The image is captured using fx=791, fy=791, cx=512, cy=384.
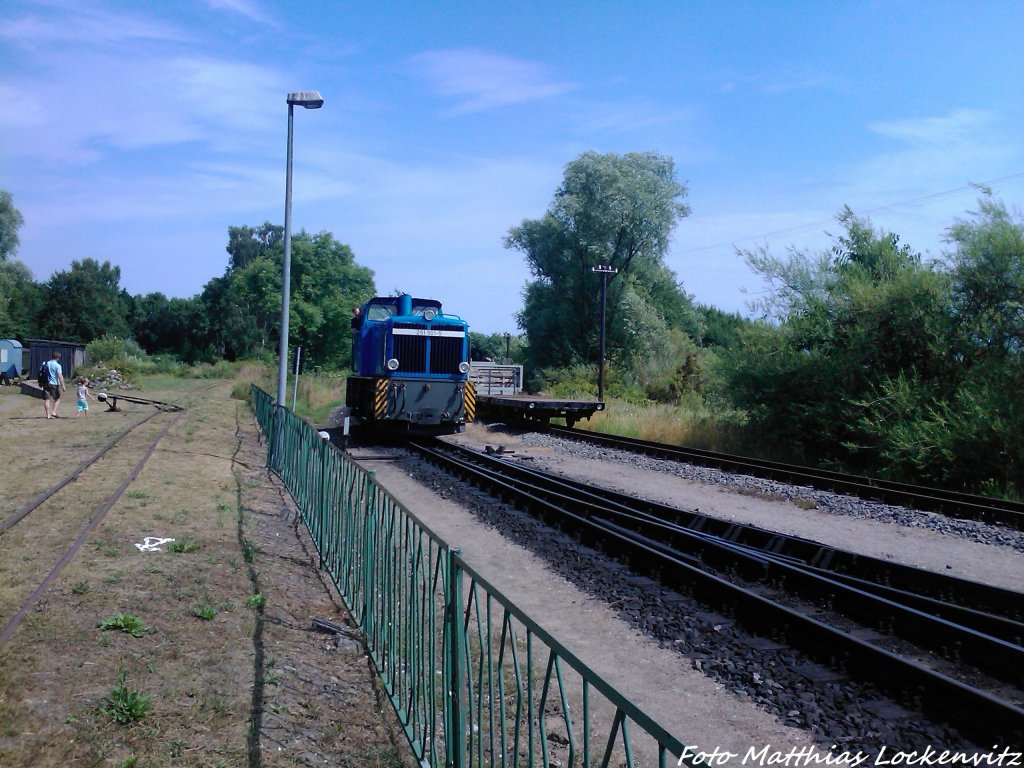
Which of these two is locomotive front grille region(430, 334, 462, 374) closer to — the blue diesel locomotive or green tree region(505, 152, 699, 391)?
the blue diesel locomotive

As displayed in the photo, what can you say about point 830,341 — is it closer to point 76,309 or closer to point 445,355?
point 445,355

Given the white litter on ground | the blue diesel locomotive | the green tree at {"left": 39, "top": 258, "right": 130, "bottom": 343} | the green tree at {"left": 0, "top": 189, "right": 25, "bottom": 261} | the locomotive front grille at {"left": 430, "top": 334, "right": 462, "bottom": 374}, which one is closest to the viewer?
the white litter on ground

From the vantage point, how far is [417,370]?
18.5 metres

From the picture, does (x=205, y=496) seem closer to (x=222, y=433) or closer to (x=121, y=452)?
(x=121, y=452)

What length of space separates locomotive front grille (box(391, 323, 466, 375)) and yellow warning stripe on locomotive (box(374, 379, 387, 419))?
2.13ft

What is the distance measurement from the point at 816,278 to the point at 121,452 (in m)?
16.7

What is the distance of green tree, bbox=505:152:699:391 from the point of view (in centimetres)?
4150

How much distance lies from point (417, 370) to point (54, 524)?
10574 mm

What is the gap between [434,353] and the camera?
61.0ft

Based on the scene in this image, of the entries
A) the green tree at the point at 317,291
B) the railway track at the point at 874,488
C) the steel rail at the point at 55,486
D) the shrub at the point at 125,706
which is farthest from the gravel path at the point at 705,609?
the green tree at the point at 317,291

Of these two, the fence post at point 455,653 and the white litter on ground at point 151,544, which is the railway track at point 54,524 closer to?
the white litter on ground at point 151,544

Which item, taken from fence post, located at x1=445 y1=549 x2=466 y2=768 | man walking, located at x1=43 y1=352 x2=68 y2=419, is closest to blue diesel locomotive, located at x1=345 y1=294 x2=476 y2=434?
man walking, located at x1=43 y1=352 x2=68 y2=419

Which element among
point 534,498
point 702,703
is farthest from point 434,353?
point 702,703

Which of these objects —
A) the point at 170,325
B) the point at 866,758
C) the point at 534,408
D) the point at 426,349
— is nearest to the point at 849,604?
the point at 866,758
